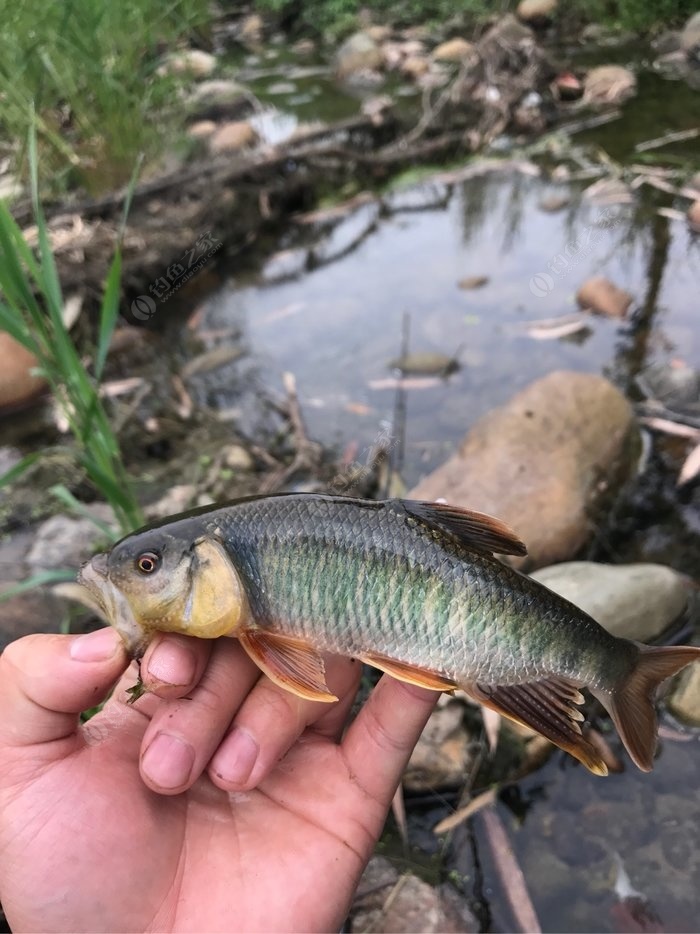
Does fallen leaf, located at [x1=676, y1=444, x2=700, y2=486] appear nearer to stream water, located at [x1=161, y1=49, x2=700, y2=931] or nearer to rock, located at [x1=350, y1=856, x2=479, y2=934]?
stream water, located at [x1=161, y1=49, x2=700, y2=931]

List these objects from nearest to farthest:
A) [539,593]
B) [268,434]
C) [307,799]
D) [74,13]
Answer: [539,593] < [307,799] < [268,434] < [74,13]

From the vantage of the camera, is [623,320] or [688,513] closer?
[688,513]

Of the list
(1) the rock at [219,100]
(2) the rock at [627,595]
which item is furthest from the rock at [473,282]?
(1) the rock at [219,100]

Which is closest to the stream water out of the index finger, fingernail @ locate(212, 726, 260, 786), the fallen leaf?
the fallen leaf

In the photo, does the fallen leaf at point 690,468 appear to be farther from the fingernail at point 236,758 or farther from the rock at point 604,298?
the fingernail at point 236,758

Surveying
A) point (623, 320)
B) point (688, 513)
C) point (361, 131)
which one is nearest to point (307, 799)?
point (688, 513)

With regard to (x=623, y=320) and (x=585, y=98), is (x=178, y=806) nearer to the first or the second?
(x=623, y=320)
